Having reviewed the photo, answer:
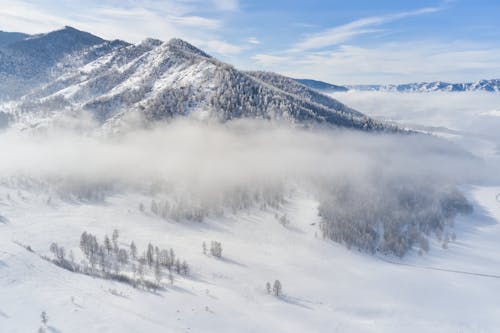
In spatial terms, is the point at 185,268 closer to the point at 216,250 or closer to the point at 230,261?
the point at 216,250

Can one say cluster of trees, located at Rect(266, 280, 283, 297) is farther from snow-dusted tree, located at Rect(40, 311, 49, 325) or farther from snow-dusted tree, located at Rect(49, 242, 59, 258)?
snow-dusted tree, located at Rect(49, 242, 59, 258)

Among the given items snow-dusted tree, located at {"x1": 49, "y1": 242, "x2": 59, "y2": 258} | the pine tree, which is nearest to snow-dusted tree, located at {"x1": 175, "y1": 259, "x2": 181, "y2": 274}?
the pine tree

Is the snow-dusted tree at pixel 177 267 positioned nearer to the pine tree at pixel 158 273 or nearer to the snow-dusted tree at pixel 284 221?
the pine tree at pixel 158 273

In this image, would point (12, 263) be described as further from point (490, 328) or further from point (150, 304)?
point (490, 328)

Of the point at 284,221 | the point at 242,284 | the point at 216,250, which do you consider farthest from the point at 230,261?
the point at 284,221

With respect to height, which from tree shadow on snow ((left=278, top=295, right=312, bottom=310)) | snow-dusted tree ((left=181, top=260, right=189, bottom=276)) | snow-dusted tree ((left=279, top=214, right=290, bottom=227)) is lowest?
tree shadow on snow ((left=278, top=295, right=312, bottom=310))

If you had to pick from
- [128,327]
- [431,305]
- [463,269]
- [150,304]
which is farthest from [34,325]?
[463,269]
